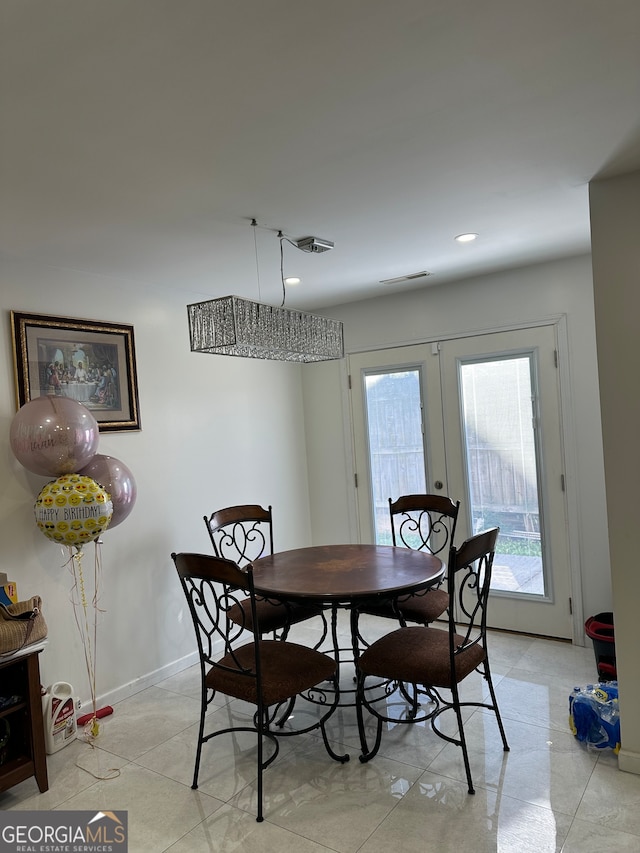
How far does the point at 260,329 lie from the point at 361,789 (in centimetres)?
195

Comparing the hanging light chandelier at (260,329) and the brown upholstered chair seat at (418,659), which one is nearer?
the brown upholstered chair seat at (418,659)

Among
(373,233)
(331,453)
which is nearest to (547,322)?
(373,233)

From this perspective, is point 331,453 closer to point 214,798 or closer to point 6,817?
point 214,798

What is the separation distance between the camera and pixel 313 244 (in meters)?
2.81

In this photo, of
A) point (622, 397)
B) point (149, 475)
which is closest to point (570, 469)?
point (622, 397)

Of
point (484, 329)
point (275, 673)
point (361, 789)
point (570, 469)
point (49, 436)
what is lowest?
point (361, 789)

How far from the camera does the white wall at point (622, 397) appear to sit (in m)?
2.22

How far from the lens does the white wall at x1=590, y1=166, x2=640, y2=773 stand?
2221 mm

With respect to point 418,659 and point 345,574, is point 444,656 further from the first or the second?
point 345,574

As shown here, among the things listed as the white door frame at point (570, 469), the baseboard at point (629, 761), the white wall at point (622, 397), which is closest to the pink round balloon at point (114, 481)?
the white wall at point (622, 397)

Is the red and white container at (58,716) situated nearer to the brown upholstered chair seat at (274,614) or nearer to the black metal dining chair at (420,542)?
the brown upholstered chair seat at (274,614)

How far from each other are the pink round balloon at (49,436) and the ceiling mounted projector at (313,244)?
136 centimetres

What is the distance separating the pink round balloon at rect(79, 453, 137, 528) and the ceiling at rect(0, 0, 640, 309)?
107 cm

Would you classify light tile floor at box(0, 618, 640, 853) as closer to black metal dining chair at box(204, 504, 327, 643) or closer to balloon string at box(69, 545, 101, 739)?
balloon string at box(69, 545, 101, 739)
